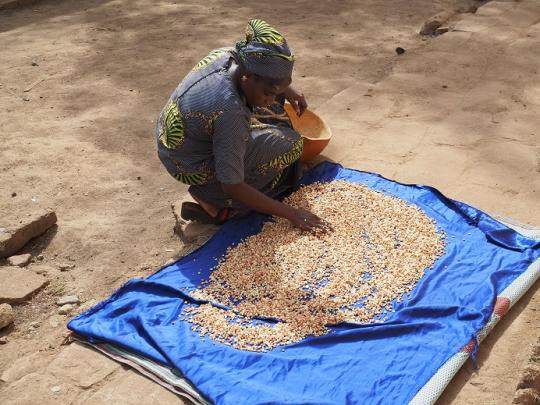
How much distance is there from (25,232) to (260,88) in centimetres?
163

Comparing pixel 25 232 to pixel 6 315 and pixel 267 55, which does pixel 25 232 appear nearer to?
pixel 6 315

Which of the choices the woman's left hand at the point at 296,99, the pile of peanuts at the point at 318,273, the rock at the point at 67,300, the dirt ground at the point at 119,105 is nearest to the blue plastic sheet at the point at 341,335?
the pile of peanuts at the point at 318,273

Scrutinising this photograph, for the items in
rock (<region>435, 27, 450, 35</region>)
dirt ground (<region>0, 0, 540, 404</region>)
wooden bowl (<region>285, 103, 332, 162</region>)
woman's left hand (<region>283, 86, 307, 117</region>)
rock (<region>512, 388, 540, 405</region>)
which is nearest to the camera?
rock (<region>512, 388, 540, 405</region>)

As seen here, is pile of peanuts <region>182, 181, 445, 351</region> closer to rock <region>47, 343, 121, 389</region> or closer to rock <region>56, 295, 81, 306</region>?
rock <region>47, 343, 121, 389</region>

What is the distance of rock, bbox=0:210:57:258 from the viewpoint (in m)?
3.80

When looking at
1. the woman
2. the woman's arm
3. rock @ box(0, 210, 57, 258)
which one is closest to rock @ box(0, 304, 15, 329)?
rock @ box(0, 210, 57, 258)

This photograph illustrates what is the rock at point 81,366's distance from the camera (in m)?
2.87

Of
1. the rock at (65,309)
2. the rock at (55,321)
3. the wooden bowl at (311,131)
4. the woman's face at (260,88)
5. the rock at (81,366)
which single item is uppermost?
the woman's face at (260,88)

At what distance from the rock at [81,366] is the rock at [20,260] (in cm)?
91

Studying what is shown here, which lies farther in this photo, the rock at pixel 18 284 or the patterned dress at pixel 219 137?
the rock at pixel 18 284

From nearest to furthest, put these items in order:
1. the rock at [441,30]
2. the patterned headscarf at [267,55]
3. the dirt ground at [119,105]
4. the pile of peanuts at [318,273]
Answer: the pile of peanuts at [318,273]
the patterned headscarf at [267,55]
the dirt ground at [119,105]
the rock at [441,30]

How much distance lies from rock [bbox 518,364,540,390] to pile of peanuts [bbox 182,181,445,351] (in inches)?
24.9

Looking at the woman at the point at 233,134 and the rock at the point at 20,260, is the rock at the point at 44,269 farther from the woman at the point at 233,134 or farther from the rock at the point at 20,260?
the woman at the point at 233,134

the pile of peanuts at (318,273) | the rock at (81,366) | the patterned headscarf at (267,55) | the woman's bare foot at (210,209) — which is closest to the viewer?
the rock at (81,366)
